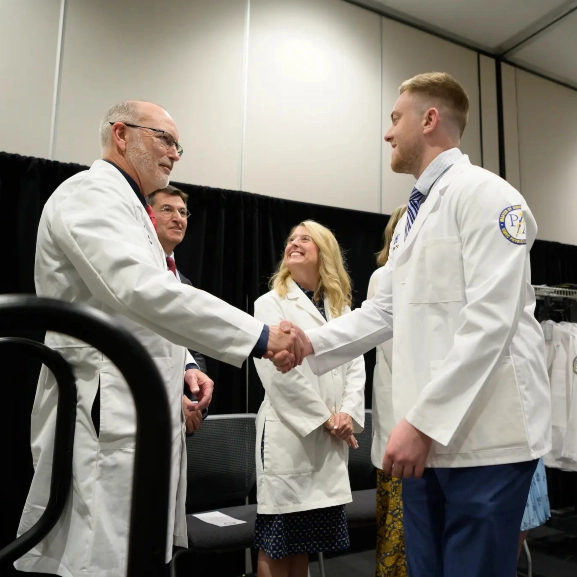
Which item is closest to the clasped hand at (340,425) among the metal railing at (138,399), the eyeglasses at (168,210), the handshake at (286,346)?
the handshake at (286,346)

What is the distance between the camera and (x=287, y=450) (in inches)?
92.2

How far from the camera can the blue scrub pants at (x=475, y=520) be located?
125 cm

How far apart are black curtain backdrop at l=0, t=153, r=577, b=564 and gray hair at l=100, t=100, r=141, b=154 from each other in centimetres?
101

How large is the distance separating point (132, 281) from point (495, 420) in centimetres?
96

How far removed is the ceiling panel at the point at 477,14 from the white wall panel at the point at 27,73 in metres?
2.82

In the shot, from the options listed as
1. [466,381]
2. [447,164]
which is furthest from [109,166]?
[466,381]

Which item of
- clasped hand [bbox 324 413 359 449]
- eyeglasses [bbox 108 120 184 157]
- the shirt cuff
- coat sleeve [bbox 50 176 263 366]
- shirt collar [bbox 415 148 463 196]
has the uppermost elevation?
eyeglasses [bbox 108 120 184 157]

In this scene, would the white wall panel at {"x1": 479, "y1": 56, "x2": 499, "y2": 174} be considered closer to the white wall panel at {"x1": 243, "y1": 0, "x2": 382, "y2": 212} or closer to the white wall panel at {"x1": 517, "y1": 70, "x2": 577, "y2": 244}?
the white wall panel at {"x1": 517, "y1": 70, "x2": 577, "y2": 244}

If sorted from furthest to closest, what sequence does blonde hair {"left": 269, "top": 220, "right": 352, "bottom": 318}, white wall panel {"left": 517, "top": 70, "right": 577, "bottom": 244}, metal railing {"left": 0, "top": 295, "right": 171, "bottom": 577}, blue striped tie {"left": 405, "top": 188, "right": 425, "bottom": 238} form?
white wall panel {"left": 517, "top": 70, "right": 577, "bottom": 244} → blonde hair {"left": 269, "top": 220, "right": 352, "bottom": 318} → blue striped tie {"left": 405, "top": 188, "right": 425, "bottom": 238} → metal railing {"left": 0, "top": 295, "right": 171, "bottom": 577}

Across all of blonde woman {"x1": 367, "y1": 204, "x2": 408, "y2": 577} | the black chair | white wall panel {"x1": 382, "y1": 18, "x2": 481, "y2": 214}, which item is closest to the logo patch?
blonde woman {"x1": 367, "y1": 204, "x2": 408, "y2": 577}

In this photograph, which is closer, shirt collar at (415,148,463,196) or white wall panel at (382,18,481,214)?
shirt collar at (415,148,463,196)

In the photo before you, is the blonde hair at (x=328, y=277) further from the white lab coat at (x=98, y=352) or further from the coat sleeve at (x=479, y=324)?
the coat sleeve at (x=479, y=324)

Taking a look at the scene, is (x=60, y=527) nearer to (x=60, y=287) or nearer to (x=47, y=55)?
(x=60, y=287)

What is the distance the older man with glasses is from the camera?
1356 millimetres
